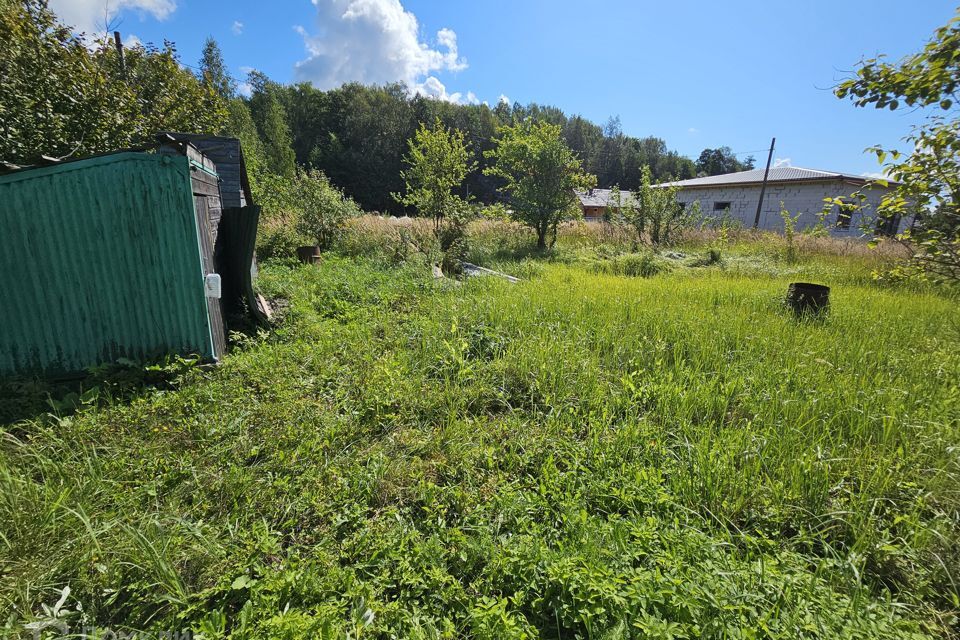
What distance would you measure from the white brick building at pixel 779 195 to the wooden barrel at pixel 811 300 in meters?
12.2

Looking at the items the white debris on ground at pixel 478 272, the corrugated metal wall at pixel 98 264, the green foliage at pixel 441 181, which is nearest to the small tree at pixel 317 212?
the green foliage at pixel 441 181

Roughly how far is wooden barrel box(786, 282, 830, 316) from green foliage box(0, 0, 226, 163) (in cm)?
923

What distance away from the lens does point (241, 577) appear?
1.55 metres

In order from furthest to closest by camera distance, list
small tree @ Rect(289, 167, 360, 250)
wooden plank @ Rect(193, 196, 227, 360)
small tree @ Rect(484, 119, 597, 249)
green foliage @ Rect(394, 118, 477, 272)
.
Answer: small tree @ Rect(484, 119, 597, 249)
green foliage @ Rect(394, 118, 477, 272)
small tree @ Rect(289, 167, 360, 250)
wooden plank @ Rect(193, 196, 227, 360)

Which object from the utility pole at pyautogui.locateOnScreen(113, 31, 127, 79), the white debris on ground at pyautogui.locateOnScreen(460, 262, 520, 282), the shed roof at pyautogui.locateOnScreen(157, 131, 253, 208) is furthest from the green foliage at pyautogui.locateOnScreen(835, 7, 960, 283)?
the utility pole at pyautogui.locateOnScreen(113, 31, 127, 79)

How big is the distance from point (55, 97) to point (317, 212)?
5323 mm

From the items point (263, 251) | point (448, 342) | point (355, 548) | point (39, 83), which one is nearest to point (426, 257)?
point (263, 251)

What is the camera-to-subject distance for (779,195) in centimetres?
1973

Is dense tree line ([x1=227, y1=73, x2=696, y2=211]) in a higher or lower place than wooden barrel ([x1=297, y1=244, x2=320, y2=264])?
higher

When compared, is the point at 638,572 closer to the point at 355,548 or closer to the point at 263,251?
the point at 355,548

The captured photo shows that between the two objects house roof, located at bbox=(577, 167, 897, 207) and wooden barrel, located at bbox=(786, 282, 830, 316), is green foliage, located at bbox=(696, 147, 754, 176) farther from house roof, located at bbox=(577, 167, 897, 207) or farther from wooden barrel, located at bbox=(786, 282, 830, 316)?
wooden barrel, located at bbox=(786, 282, 830, 316)

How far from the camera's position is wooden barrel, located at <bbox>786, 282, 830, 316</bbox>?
5086 mm

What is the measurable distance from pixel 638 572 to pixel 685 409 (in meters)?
1.59

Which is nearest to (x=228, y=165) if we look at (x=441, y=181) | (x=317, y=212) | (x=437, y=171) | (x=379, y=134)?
(x=317, y=212)
